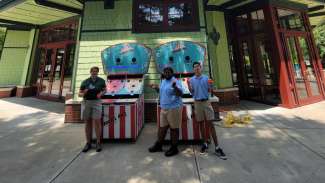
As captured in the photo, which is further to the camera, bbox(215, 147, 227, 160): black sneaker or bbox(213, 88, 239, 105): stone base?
bbox(213, 88, 239, 105): stone base

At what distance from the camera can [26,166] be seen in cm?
327

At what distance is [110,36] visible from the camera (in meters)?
5.94

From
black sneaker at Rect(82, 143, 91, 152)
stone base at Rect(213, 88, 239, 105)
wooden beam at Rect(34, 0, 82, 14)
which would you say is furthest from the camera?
stone base at Rect(213, 88, 239, 105)

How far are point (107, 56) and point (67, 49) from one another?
12.8 ft

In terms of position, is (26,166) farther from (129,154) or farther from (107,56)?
(107,56)

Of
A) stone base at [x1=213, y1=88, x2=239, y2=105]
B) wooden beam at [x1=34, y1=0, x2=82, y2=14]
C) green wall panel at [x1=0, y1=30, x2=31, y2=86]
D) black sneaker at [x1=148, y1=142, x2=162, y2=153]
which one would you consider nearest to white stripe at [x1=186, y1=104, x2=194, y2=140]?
black sneaker at [x1=148, y1=142, x2=162, y2=153]

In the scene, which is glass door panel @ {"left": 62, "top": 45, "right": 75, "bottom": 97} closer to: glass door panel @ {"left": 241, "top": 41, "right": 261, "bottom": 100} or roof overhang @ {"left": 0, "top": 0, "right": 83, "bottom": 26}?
roof overhang @ {"left": 0, "top": 0, "right": 83, "bottom": 26}

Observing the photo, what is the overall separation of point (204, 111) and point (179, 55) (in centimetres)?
250

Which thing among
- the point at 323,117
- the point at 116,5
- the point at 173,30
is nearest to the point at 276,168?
the point at 323,117

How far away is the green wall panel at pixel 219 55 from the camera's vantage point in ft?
23.6

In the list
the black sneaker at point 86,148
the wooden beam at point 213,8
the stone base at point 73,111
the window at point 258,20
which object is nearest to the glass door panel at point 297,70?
the window at point 258,20

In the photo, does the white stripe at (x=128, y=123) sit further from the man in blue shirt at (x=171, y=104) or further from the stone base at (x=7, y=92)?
the stone base at (x=7, y=92)

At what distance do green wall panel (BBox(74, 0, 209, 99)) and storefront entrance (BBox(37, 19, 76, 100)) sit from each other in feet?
9.30

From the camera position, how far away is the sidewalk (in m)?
2.85
